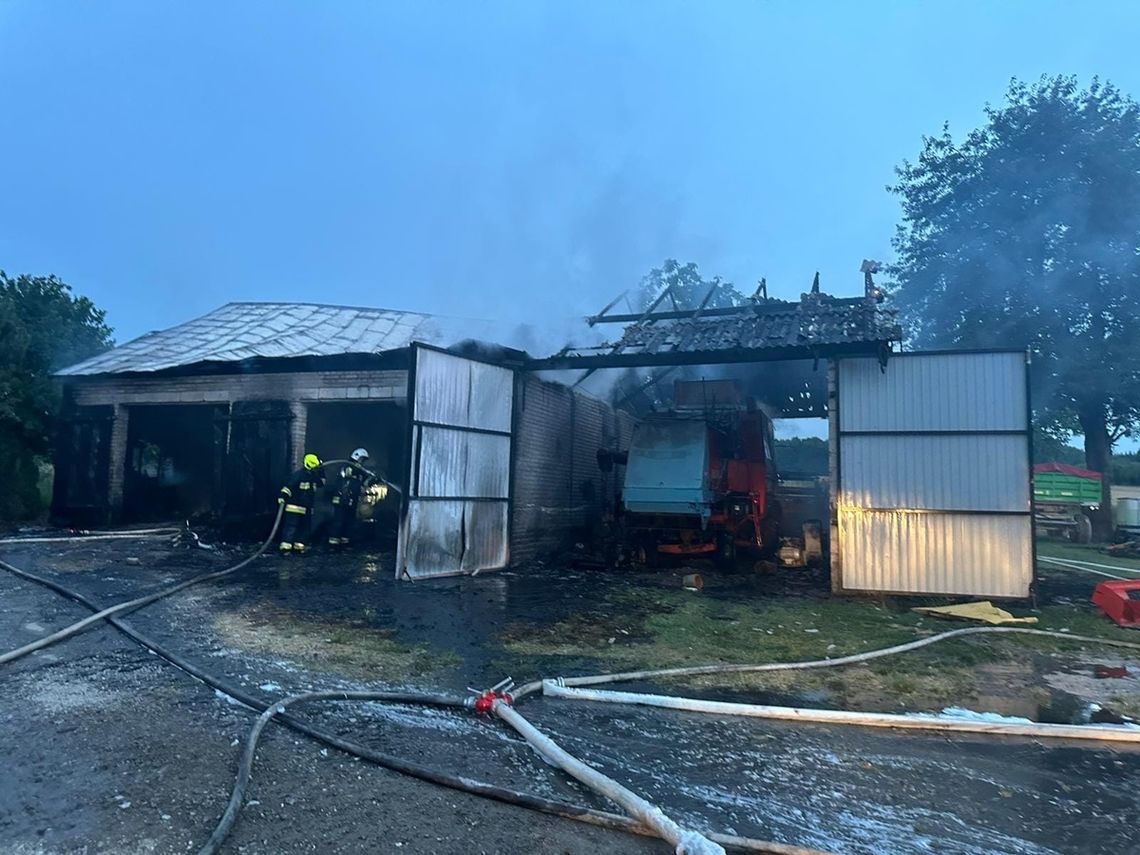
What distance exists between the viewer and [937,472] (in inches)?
383

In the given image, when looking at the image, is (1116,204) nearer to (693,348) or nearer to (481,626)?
(693,348)

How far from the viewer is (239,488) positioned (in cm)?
1452

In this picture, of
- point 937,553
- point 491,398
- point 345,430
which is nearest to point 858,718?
point 937,553

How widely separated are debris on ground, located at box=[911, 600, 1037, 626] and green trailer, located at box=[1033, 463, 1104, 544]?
13.5 metres

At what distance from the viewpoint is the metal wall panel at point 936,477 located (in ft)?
30.8

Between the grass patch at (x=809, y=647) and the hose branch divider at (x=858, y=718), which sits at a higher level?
the hose branch divider at (x=858, y=718)

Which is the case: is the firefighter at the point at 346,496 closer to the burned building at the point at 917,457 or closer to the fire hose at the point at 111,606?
the fire hose at the point at 111,606

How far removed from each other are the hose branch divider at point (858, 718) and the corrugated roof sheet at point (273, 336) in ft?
29.7

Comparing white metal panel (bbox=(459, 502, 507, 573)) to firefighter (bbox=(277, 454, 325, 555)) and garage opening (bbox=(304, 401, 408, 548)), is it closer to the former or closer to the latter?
garage opening (bbox=(304, 401, 408, 548))

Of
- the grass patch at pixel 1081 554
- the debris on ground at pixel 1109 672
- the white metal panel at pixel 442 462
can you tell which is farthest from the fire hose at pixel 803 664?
the grass patch at pixel 1081 554

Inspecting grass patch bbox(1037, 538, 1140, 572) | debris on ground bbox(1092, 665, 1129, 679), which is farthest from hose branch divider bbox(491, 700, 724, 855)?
grass patch bbox(1037, 538, 1140, 572)

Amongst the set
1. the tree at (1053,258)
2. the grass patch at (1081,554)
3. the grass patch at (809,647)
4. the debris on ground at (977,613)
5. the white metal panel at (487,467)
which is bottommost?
the grass patch at (809,647)

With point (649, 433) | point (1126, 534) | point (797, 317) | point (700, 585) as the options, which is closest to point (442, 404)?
point (649, 433)

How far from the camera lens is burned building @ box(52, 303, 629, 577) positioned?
10.7 metres
